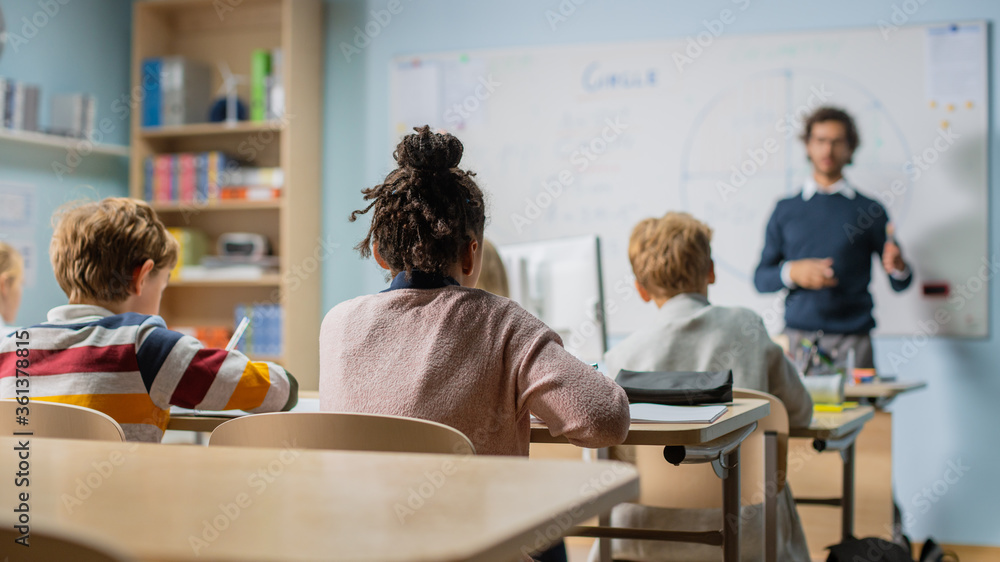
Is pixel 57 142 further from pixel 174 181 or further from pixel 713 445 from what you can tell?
pixel 713 445

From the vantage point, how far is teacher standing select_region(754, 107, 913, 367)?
3.43 meters

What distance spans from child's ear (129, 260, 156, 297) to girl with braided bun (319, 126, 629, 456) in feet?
1.70

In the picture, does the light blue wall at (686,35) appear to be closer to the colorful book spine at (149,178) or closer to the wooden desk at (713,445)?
the colorful book spine at (149,178)

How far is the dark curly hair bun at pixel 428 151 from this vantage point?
132 centimetres

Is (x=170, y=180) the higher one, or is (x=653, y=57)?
(x=653, y=57)

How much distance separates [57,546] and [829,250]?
3.35m

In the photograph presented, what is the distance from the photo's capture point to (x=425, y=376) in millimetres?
1180

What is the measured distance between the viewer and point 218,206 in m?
4.16

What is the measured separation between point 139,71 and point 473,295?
3.63 meters

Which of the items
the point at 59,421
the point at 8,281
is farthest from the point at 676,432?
the point at 8,281

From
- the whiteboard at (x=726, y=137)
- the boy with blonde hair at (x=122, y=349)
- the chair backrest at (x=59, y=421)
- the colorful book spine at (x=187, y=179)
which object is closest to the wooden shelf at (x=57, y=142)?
the colorful book spine at (x=187, y=179)

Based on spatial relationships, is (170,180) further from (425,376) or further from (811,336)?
(425,376)

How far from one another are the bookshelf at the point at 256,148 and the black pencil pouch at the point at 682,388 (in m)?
2.72

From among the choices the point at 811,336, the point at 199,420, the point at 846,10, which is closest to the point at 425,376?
the point at 199,420
